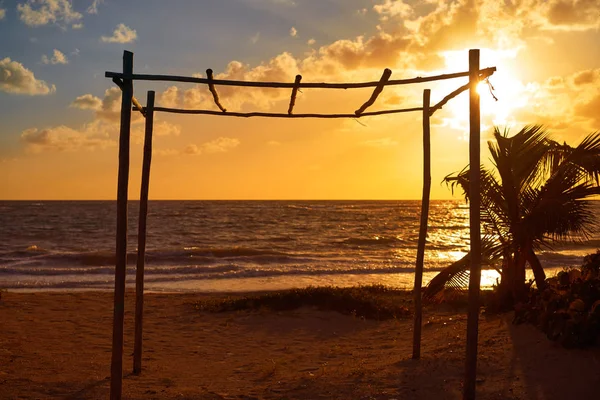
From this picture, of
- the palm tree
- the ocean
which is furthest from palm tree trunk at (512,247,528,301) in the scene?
the ocean

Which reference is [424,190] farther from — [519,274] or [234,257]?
[234,257]

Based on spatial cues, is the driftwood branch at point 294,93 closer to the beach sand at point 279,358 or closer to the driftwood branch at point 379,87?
the driftwood branch at point 379,87

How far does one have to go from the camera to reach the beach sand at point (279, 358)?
19.6 feet

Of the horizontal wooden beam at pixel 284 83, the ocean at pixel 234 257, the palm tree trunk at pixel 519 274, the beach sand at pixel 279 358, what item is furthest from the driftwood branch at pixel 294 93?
the ocean at pixel 234 257

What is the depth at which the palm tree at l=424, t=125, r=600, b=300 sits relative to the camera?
7.70 meters

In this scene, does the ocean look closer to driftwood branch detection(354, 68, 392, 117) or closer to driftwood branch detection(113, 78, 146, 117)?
driftwood branch detection(354, 68, 392, 117)

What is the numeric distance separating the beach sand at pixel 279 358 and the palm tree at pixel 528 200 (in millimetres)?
892

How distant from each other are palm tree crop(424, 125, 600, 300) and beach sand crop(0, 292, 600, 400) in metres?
0.89

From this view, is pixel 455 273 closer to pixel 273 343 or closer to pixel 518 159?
pixel 518 159

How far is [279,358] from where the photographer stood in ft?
26.9

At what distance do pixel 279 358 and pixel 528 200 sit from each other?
4.56 metres

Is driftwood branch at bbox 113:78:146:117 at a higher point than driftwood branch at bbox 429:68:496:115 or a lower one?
lower

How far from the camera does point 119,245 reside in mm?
5383

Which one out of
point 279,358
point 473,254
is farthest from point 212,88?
point 279,358
